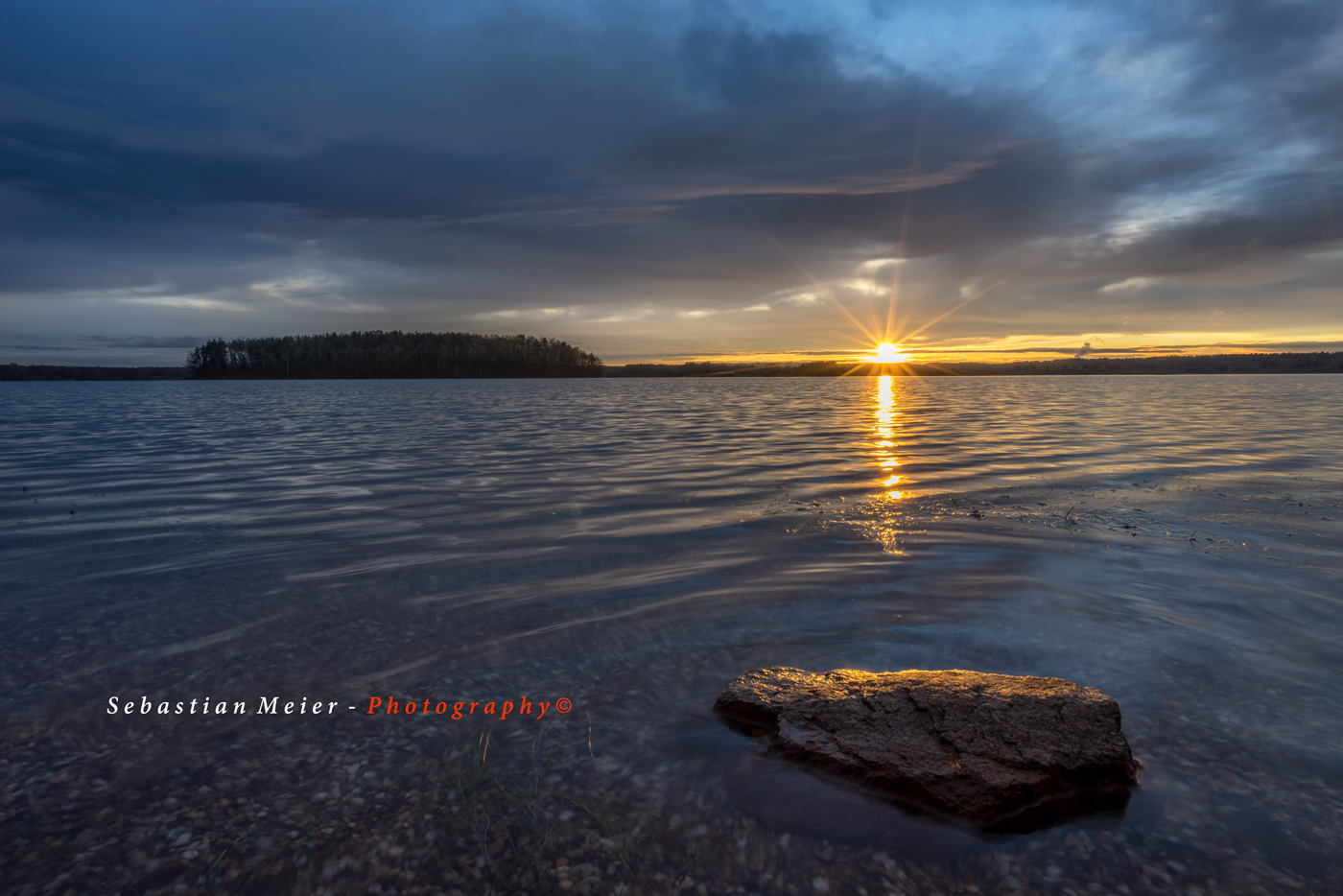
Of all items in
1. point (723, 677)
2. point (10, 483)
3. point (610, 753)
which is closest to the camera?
point (610, 753)

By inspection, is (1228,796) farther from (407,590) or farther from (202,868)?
(407,590)

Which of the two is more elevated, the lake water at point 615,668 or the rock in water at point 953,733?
the rock in water at point 953,733

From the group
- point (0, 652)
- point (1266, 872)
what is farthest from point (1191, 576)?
point (0, 652)

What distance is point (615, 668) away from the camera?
5.95 m

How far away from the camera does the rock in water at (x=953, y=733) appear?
4.04 m

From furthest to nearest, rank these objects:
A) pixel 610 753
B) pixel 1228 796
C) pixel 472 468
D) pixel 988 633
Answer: pixel 472 468, pixel 988 633, pixel 610 753, pixel 1228 796

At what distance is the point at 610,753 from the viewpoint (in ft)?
15.1

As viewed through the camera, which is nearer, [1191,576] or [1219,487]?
[1191,576]

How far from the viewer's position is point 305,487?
15086 millimetres

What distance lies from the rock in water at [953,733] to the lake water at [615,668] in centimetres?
19

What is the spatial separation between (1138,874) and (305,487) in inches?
623

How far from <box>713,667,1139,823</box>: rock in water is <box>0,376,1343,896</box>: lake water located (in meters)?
0.19

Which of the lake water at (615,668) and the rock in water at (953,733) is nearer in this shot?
the lake water at (615,668)

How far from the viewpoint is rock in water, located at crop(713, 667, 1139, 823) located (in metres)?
4.04
